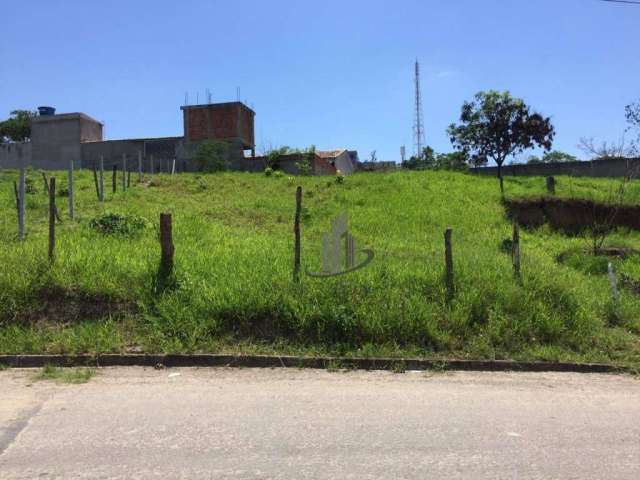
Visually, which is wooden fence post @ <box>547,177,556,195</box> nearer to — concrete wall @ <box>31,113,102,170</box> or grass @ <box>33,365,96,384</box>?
grass @ <box>33,365,96,384</box>

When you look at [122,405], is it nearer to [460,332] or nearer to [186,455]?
[186,455]

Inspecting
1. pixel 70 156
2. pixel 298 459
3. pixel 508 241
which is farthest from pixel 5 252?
pixel 70 156

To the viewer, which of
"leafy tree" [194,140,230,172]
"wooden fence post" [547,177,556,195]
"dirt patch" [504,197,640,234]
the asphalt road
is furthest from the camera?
"leafy tree" [194,140,230,172]

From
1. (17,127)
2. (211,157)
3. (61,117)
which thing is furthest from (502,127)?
(17,127)

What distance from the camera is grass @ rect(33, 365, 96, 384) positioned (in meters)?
5.51

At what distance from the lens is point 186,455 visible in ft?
12.2

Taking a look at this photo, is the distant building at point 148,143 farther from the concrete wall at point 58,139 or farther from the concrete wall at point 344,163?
the concrete wall at point 344,163

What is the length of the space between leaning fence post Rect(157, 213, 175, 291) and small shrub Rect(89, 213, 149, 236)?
10.8ft

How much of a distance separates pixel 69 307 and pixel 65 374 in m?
1.56

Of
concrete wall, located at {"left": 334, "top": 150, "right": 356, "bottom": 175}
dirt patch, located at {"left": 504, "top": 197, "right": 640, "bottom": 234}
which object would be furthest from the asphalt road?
concrete wall, located at {"left": 334, "top": 150, "right": 356, "bottom": 175}

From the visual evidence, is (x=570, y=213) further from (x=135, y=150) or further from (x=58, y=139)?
(x=58, y=139)

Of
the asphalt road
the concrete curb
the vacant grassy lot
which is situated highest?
the vacant grassy lot

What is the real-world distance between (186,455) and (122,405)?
1318 mm

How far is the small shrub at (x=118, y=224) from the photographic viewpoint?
1037 cm
